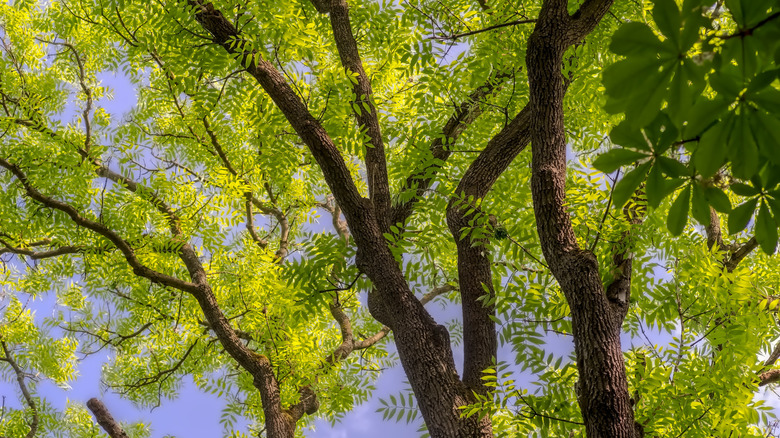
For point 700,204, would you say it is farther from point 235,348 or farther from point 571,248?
point 235,348

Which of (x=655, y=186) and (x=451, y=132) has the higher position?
(x=451, y=132)

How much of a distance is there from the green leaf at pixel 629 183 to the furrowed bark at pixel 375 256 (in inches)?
70.0

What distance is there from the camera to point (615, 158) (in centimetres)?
75

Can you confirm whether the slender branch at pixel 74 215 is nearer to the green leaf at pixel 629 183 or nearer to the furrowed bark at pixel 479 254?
the furrowed bark at pixel 479 254

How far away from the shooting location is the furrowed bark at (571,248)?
179 cm

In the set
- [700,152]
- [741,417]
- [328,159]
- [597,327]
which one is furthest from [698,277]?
[700,152]

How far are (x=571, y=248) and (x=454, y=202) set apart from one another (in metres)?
0.65

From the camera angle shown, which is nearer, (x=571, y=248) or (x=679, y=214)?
(x=679, y=214)

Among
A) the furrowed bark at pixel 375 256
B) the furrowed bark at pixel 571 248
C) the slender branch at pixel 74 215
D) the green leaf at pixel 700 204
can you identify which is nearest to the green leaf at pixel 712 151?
the green leaf at pixel 700 204

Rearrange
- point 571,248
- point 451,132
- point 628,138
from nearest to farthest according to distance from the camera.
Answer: point 628,138 → point 571,248 → point 451,132

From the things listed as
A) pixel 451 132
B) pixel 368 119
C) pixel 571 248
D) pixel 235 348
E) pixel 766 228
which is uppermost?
pixel 451 132

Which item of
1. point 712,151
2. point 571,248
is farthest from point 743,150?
point 571,248

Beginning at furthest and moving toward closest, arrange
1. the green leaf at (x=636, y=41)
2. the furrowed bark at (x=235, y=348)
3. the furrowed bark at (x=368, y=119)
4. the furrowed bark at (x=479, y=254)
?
the furrowed bark at (x=235, y=348)
the furrowed bark at (x=368, y=119)
the furrowed bark at (x=479, y=254)
the green leaf at (x=636, y=41)

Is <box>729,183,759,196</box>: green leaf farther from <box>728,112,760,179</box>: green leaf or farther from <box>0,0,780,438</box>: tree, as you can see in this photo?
<box>728,112,760,179</box>: green leaf
